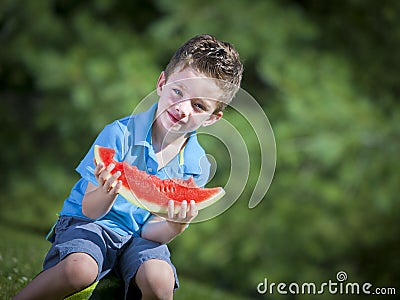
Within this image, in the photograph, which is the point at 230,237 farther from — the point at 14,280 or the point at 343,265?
the point at 14,280

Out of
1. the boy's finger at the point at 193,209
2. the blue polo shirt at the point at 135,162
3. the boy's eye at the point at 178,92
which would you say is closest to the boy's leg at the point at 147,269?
the blue polo shirt at the point at 135,162

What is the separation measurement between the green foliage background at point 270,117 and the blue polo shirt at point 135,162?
438 cm

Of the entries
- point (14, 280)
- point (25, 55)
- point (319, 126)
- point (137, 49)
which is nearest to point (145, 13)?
point (137, 49)

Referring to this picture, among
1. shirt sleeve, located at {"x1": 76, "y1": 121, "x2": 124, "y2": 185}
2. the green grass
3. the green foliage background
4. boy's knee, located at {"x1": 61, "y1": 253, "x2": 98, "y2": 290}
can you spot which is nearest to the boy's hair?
shirt sleeve, located at {"x1": 76, "y1": 121, "x2": 124, "y2": 185}

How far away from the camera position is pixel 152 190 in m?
2.52

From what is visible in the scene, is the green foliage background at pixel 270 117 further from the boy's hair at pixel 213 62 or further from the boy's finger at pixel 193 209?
the boy's finger at pixel 193 209

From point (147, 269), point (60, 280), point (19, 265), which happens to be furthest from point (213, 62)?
point (19, 265)

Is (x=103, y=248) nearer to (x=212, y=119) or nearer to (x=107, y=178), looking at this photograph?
(x=107, y=178)

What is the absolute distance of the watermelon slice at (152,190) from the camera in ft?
8.05

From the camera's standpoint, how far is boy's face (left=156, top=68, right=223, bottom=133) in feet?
8.26

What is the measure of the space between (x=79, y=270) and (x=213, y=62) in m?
0.86

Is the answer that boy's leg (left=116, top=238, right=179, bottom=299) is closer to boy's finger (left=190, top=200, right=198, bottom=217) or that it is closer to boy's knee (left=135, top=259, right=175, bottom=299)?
boy's knee (left=135, top=259, right=175, bottom=299)

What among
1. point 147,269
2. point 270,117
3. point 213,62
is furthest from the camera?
point 270,117

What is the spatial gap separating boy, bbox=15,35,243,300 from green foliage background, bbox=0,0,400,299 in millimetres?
4403
